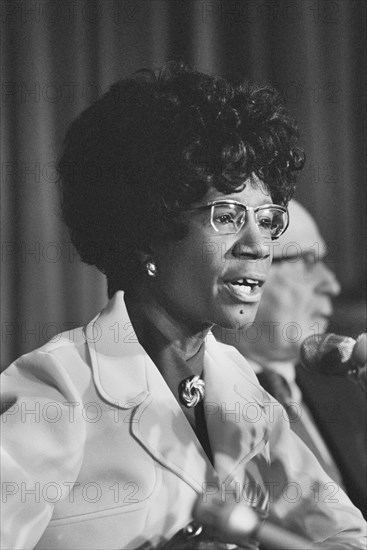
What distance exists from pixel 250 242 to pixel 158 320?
0.20 meters

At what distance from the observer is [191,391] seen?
120cm

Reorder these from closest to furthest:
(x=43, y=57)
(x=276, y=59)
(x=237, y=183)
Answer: (x=237, y=183) → (x=43, y=57) → (x=276, y=59)

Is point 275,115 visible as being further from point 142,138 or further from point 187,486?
point 187,486

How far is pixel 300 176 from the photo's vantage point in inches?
54.2

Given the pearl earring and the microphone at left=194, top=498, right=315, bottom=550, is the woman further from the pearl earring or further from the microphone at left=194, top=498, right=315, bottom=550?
the microphone at left=194, top=498, right=315, bottom=550

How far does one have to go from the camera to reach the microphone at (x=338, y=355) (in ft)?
2.93

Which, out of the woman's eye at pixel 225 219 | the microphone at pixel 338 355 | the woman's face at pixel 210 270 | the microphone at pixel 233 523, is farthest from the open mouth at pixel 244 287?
the microphone at pixel 233 523

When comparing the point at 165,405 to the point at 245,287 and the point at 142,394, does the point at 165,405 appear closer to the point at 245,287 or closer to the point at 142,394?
the point at 142,394

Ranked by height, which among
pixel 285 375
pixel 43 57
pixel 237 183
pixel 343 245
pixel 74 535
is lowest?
pixel 74 535

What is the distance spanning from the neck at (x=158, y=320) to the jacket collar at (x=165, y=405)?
25 millimetres

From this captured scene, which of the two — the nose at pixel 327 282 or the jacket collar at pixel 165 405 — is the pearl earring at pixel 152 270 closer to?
the jacket collar at pixel 165 405

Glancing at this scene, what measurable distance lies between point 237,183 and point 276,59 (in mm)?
391

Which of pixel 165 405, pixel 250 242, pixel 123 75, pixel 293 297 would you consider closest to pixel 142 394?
pixel 165 405

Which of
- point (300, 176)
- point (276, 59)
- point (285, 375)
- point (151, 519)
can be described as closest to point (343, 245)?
point (300, 176)
